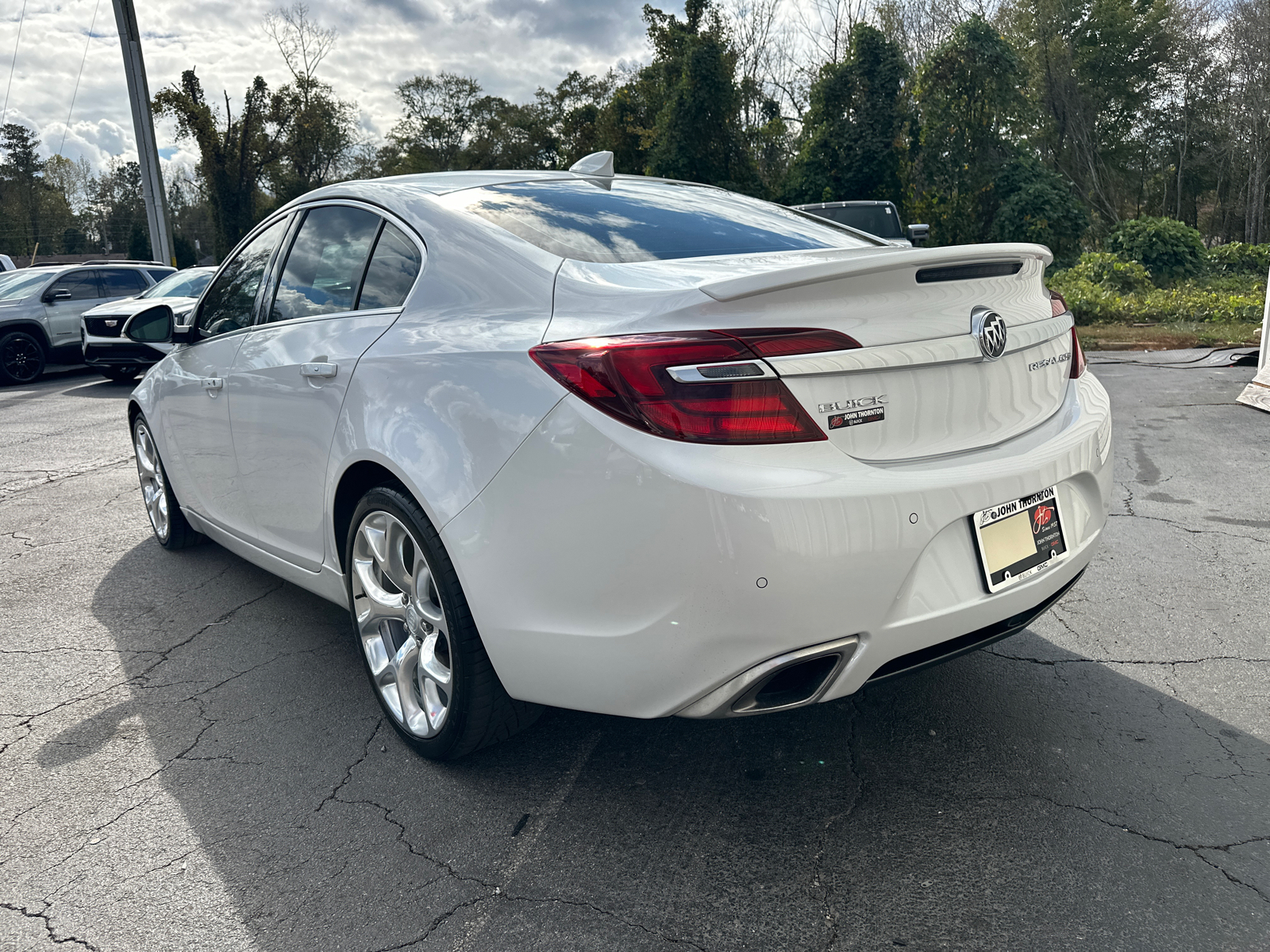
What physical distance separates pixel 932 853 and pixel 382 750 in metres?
1.58

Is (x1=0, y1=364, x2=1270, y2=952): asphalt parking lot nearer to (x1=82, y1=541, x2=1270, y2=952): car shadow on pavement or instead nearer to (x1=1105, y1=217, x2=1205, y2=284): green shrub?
(x1=82, y1=541, x2=1270, y2=952): car shadow on pavement

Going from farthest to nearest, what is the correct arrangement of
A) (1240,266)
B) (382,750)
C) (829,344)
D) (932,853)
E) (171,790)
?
(1240,266)
(382,750)
(171,790)
(932,853)
(829,344)

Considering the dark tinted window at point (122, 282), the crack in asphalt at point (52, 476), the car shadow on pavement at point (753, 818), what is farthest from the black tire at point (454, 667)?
the dark tinted window at point (122, 282)

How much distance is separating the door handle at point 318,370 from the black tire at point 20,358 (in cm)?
1331

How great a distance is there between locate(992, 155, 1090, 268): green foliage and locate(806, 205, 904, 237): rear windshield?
796cm

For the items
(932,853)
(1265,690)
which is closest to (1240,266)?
(1265,690)

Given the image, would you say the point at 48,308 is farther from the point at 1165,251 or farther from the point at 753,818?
the point at 1165,251

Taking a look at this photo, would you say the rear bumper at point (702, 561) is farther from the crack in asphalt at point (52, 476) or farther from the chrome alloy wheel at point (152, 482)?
the crack in asphalt at point (52, 476)

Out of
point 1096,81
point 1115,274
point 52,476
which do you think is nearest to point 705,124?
point 1115,274

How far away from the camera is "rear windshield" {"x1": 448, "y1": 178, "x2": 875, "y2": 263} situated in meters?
2.62

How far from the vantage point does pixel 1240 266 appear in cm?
2125

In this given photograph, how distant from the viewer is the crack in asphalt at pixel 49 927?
2078 mm

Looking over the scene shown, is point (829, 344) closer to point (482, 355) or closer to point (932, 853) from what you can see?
point (482, 355)

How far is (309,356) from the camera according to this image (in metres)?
→ 3.07
